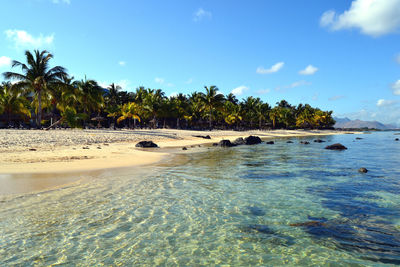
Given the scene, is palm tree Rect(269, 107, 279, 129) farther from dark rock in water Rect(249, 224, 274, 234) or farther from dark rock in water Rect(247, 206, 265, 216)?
dark rock in water Rect(249, 224, 274, 234)

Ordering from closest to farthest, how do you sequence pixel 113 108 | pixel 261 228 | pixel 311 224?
1. pixel 261 228
2. pixel 311 224
3. pixel 113 108

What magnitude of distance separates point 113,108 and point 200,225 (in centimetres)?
6110

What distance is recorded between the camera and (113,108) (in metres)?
62.6

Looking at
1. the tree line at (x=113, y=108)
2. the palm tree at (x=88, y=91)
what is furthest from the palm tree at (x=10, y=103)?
the palm tree at (x=88, y=91)

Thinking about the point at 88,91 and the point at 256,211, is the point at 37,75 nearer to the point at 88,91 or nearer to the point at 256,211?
the point at 88,91

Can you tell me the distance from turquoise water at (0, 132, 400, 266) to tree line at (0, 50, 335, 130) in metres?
30.3

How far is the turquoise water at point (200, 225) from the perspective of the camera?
175 inches

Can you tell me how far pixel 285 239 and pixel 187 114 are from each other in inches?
2865

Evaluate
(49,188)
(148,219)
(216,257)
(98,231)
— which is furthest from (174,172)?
(216,257)

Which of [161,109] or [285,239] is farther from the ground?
[161,109]

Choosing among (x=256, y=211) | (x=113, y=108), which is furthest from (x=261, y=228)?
(x=113, y=108)

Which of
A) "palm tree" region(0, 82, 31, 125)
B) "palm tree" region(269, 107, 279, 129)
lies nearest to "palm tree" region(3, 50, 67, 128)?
"palm tree" region(0, 82, 31, 125)

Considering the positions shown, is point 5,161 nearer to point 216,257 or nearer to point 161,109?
point 216,257

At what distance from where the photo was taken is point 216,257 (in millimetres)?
4461
